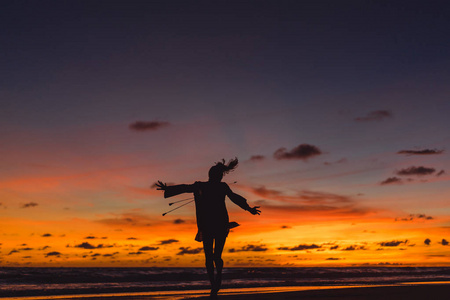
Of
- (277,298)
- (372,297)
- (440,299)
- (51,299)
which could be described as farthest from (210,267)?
(51,299)

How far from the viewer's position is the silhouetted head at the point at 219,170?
10086 millimetres

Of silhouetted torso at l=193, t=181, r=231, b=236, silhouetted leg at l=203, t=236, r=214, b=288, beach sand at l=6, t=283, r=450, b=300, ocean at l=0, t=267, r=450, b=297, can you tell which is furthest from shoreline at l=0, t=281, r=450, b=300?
ocean at l=0, t=267, r=450, b=297

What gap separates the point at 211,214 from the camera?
984 centimetres

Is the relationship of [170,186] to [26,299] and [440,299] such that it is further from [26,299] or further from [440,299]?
[26,299]

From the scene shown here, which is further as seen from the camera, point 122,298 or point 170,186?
point 122,298

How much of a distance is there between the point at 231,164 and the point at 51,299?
347 inches

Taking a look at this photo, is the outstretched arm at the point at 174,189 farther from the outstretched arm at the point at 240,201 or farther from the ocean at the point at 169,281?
the ocean at the point at 169,281

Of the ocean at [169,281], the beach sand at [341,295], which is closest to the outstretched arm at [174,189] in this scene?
the beach sand at [341,295]

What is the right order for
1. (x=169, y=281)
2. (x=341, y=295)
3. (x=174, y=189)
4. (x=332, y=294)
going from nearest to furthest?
(x=174, y=189) → (x=341, y=295) → (x=332, y=294) → (x=169, y=281)

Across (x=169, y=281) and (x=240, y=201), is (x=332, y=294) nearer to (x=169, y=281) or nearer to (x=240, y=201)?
(x=240, y=201)

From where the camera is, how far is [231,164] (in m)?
10.1

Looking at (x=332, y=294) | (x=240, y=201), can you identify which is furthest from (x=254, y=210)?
(x=332, y=294)

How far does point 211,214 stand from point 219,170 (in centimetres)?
93

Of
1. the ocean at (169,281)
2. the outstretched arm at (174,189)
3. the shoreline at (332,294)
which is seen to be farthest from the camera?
the ocean at (169,281)
